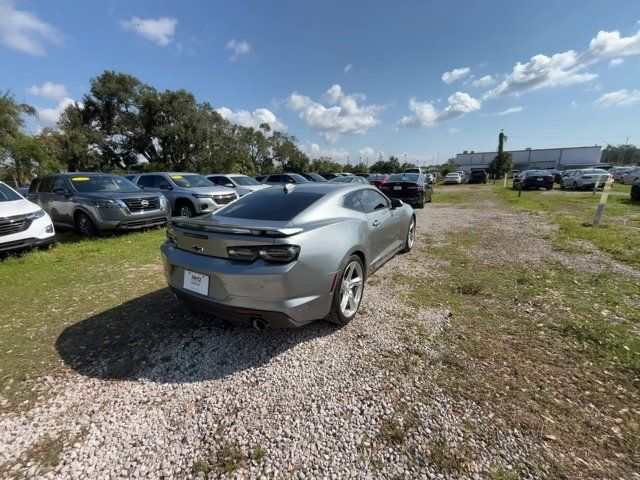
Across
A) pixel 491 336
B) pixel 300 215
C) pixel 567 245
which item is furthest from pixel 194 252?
pixel 567 245

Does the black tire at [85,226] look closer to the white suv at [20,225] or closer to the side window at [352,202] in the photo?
the white suv at [20,225]

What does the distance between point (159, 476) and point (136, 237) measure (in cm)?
676

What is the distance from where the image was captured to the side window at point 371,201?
4.05 m

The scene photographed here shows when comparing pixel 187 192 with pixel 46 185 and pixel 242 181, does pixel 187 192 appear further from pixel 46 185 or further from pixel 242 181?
pixel 242 181

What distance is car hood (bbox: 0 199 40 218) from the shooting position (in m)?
5.37

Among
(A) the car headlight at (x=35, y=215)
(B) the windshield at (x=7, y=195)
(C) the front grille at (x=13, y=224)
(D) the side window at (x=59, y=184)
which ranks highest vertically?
(D) the side window at (x=59, y=184)

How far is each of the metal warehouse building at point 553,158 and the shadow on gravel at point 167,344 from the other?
73.0 metres

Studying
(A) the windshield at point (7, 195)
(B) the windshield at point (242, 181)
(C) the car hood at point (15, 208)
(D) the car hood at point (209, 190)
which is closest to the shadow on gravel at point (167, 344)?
(C) the car hood at point (15, 208)

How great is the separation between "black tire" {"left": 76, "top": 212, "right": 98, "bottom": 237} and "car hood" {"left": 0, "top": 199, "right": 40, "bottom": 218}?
47.5 inches

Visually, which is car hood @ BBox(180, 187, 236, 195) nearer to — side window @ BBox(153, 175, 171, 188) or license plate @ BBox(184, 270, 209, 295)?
side window @ BBox(153, 175, 171, 188)

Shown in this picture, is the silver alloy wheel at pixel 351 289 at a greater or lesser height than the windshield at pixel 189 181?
lesser

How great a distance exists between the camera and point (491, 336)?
3029 mm

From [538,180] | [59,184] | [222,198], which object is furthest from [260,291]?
[538,180]

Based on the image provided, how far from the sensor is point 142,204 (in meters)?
7.52
